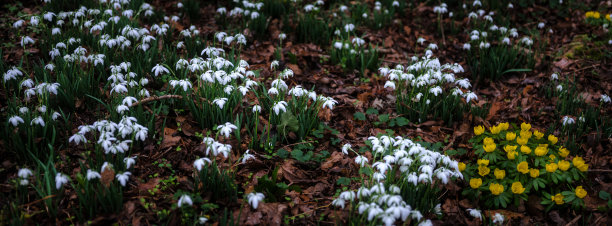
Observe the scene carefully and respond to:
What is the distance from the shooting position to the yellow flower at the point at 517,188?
2494 mm

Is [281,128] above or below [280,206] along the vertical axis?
above

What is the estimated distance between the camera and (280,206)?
98.6 inches

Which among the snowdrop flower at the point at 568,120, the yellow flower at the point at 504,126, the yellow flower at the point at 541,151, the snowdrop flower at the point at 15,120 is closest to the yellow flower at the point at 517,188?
the yellow flower at the point at 541,151

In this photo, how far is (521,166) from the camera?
2527 millimetres

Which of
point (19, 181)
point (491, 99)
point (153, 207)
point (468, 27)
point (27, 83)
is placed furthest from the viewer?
point (468, 27)

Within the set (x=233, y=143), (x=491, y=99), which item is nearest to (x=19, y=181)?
(x=233, y=143)

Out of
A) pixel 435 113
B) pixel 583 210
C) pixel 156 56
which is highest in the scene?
pixel 156 56

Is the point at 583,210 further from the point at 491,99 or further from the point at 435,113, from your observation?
the point at 491,99

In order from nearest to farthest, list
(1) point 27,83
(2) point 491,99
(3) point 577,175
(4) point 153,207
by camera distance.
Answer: (4) point 153,207 < (3) point 577,175 < (1) point 27,83 < (2) point 491,99

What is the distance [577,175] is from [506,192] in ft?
1.49

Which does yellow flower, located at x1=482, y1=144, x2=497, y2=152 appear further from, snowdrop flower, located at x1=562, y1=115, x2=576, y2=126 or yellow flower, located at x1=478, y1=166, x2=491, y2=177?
snowdrop flower, located at x1=562, y1=115, x2=576, y2=126

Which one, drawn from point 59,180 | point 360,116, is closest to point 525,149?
point 360,116

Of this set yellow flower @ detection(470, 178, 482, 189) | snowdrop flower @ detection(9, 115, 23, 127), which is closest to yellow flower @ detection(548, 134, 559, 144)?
yellow flower @ detection(470, 178, 482, 189)

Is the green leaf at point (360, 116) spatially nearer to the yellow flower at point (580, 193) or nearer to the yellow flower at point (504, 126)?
the yellow flower at point (504, 126)
